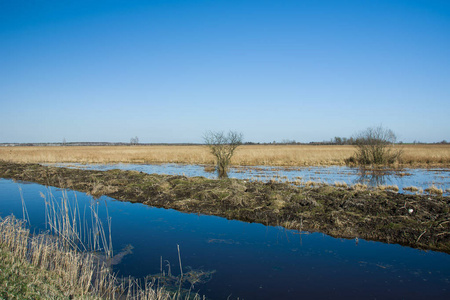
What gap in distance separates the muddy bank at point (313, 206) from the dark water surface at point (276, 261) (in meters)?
0.55

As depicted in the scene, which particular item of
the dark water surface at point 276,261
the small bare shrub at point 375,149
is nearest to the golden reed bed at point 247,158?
the small bare shrub at point 375,149

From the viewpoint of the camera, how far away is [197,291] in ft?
17.4

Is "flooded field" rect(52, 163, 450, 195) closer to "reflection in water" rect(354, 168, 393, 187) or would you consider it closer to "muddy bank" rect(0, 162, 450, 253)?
"reflection in water" rect(354, 168, 393, 187)

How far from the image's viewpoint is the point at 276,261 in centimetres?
664

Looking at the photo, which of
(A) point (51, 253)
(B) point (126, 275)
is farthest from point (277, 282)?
(A) point (51, 253)

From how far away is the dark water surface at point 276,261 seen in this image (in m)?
5.36

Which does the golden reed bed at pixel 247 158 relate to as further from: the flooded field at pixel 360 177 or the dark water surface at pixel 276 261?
the dark water surface at pixel 276 261

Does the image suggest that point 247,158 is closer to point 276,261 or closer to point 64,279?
point 276,261

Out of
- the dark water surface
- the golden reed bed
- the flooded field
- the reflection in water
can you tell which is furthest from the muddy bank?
the golden reed bed

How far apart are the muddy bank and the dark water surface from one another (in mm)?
548

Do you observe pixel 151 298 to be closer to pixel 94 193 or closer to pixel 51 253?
pixel 51 253

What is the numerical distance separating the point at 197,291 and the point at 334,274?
273cm

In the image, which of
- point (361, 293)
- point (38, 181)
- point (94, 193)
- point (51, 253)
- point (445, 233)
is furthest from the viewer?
point (38, 181)

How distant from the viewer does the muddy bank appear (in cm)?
805
